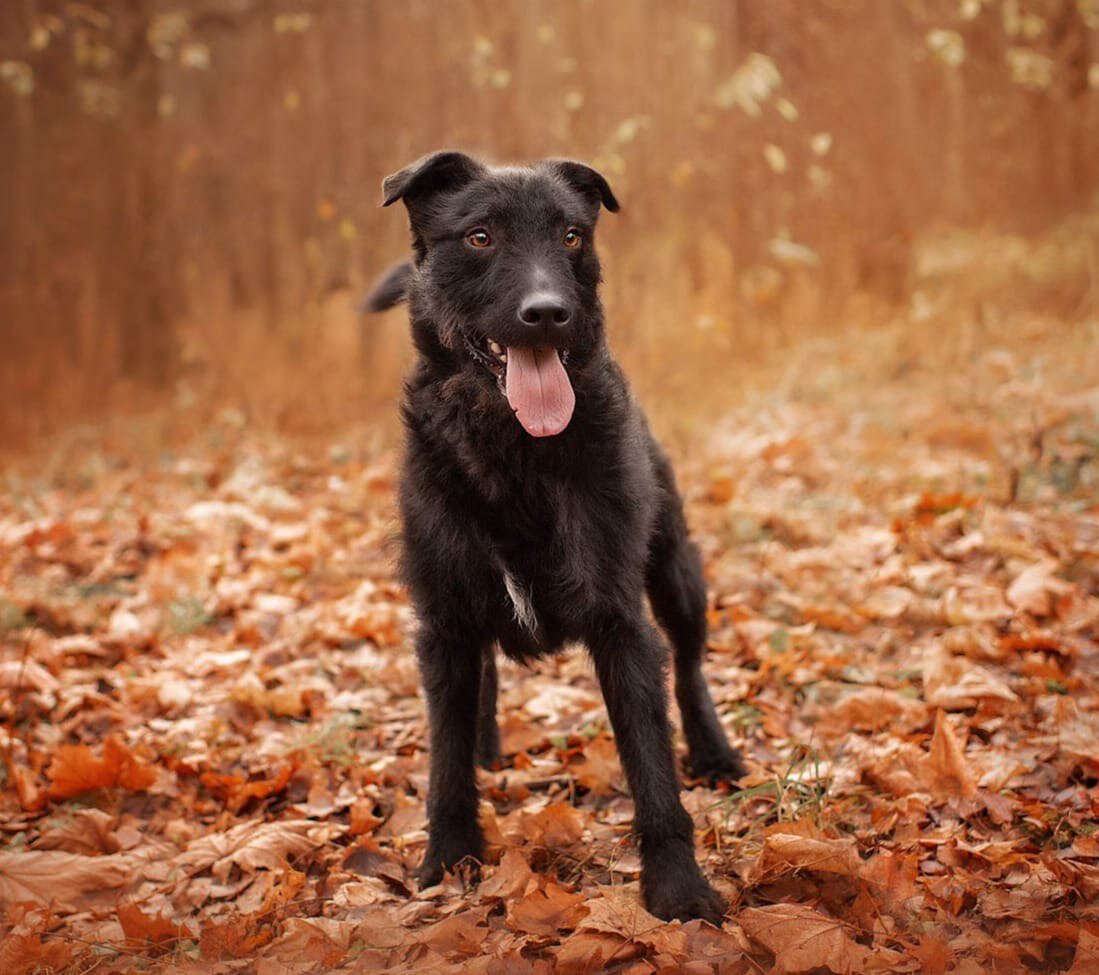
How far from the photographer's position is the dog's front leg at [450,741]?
2.96 meters

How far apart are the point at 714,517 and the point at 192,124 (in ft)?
22.0

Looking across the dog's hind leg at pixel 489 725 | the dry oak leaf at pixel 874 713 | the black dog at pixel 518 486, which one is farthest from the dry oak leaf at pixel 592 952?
the dry oak leaf at pixel 874 713

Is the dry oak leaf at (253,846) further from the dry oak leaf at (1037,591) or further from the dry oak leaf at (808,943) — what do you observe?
the dry oak leaf at (1037,591)

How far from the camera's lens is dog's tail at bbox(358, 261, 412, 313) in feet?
11.4

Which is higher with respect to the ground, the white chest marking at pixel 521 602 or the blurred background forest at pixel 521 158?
the blurred background forest at pixel 521 158

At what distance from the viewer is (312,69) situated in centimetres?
902

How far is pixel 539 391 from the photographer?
269cm

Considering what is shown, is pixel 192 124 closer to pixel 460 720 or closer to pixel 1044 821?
pixel 460 720

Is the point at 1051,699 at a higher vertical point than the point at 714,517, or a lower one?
lower

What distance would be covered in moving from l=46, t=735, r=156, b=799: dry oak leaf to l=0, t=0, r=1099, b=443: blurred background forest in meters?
5.29

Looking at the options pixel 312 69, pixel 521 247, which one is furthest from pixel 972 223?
pixel 521 247

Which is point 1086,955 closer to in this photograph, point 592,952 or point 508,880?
point 592,952

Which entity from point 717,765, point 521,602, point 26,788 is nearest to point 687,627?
point 717,765

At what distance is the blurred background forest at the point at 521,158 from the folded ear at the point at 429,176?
5104 millimetres
